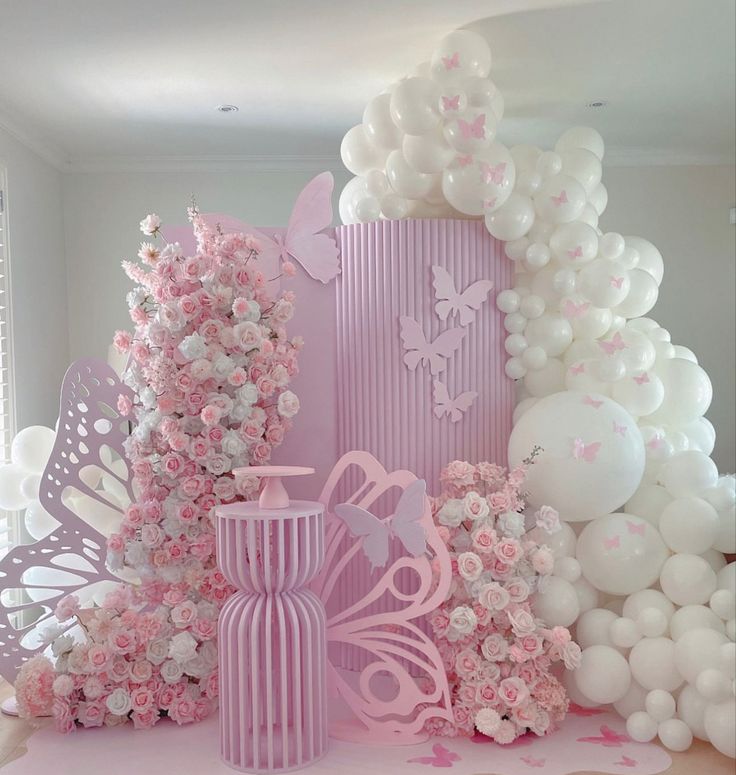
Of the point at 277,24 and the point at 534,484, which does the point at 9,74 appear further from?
the point at 534,484

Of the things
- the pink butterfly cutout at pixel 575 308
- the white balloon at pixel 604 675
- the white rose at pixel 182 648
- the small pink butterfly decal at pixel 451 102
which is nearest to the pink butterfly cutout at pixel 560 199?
the pink butterfly cutout at pixel 575 308

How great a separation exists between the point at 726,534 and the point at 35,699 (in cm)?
237

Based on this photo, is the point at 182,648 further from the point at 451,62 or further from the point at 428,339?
the point at 451,62

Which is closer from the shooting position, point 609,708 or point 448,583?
point 448,583

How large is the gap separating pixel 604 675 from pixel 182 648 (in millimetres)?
1428

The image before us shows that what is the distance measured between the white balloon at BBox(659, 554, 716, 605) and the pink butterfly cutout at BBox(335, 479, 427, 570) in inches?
32.5

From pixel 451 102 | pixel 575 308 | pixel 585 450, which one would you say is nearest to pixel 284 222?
pixel 451 102

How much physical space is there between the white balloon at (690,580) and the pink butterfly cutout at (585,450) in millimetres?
434

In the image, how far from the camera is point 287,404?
2.77 meters

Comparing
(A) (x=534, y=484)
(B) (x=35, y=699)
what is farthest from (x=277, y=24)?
(B) (x=35, y=699)

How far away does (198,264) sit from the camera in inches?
108

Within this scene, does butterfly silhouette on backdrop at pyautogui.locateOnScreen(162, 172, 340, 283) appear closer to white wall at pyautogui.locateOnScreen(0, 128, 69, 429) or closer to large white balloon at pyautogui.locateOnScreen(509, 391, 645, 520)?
large white balloon at pyautogui.locateOnScreen(509, 391, 645, 520)

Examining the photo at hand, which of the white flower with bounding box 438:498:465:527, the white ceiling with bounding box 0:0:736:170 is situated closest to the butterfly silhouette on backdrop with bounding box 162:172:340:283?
the white ceiling with bounding box 0:0:736:170

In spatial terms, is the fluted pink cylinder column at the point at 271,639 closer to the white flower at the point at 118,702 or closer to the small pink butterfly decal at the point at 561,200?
the white flower at the point at 118,702
